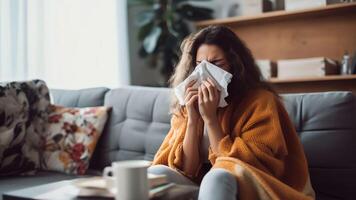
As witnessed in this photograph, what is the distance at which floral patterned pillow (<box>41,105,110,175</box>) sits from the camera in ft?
6.23

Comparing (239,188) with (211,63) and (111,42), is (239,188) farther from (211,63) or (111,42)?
(111,42)

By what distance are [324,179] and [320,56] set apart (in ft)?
5.33

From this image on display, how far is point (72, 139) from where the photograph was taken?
1.94 meters

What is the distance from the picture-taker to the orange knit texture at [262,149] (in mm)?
1217

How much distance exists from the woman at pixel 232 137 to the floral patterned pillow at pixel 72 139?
1.52ft

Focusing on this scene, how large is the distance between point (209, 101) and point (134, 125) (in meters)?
0.60

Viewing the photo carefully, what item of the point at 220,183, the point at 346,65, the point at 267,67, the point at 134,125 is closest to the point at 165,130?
the point at 134,125

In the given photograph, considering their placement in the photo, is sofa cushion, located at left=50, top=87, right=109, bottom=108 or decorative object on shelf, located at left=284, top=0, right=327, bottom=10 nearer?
sofa cushion, located at left=50, top=87, right=109, bottom=108

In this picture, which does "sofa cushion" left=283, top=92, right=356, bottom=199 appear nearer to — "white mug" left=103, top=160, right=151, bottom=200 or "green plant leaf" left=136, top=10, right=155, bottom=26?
"white mug" left=103, top=160, right=151, bottom=200

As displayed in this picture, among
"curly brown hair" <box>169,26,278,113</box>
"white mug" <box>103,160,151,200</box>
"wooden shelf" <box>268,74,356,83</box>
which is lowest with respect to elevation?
A: "white mug" <box>103,160,151,200</box>

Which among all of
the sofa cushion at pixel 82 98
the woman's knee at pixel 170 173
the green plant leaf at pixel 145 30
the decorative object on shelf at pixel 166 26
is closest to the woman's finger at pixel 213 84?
the woman's knee at pixel 170 173

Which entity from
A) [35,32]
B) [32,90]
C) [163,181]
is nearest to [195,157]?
[163,181]

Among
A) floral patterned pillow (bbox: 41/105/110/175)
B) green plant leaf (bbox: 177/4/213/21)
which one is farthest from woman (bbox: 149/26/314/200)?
green plant leaf (bbox: 177/4/213/21)

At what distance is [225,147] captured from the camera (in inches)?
52.5
